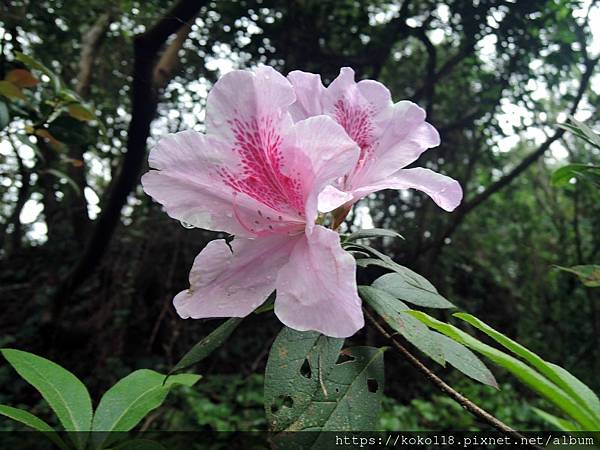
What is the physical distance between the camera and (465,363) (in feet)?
1.95

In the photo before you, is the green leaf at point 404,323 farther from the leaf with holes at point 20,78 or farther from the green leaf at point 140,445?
the leaf with holes at point 20,78

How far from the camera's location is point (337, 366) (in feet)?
2.04

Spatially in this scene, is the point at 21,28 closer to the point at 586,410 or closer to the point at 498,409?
the point at 586,410

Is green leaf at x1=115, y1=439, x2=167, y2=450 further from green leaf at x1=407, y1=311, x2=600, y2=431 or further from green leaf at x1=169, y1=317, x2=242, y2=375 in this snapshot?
green leaf at x1=407, y1=311, x2=600, y2=431

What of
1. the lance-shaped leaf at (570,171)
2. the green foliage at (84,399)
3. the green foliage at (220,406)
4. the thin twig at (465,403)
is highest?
the lance-shaped leaf at (570,171)

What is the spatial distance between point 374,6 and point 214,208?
2.61 m

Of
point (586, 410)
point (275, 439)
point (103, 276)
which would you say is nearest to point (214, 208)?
point (275, 439)

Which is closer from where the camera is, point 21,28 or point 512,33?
point 21,28

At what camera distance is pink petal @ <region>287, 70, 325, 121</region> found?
2.31 feet

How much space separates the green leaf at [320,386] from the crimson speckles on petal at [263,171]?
195 millimetres

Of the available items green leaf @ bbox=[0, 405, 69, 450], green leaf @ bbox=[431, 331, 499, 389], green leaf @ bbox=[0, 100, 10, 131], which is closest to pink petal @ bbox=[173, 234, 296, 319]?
green leaf @ bbox=[431, 331, 499, 389]

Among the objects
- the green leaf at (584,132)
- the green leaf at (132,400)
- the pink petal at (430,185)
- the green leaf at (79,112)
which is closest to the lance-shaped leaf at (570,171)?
the green leaf at (584,132)

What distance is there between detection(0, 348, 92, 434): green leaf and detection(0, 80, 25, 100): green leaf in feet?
→ 2.64

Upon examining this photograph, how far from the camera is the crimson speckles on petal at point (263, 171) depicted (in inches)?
24.6
